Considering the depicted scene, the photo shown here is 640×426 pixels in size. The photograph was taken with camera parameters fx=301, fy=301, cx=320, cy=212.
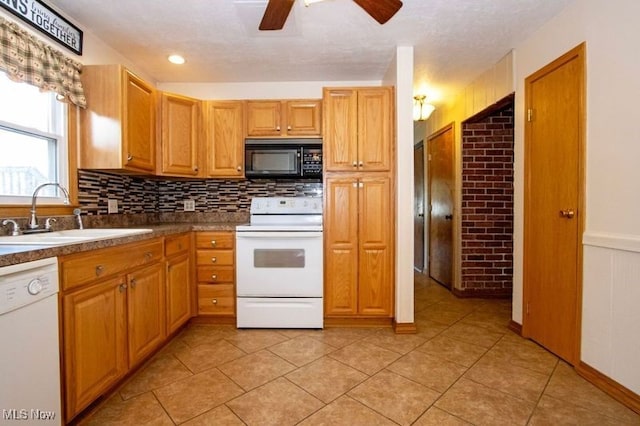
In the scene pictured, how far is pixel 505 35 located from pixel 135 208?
3.44m

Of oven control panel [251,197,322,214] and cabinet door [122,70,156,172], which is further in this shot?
oven control panel [251,197,322,214]

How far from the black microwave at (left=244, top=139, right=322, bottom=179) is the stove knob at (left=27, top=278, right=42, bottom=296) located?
1.87 m

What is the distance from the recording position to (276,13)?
1.55 metres

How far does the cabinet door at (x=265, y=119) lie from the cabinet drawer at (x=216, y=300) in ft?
4.81

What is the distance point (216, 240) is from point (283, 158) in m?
0.96

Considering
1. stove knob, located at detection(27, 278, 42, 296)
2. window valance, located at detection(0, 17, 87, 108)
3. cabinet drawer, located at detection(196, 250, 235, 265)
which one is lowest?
cabinet drawer, located at detection(196, 250, 235, 265)

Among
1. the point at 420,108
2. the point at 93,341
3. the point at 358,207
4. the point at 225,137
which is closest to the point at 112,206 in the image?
the point at 225,137

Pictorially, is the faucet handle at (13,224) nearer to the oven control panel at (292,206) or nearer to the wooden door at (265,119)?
the oven control panel at (292,206)

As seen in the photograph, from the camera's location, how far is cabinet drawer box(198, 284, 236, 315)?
264cm

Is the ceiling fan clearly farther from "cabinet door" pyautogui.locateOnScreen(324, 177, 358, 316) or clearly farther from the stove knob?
the stove knob

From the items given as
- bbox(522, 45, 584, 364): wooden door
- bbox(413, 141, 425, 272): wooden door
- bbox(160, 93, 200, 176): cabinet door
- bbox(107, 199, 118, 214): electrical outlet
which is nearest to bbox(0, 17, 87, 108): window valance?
bbox(160, 93, 200, 176): cabinet door

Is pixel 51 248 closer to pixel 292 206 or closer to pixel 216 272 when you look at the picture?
pixel 216 272

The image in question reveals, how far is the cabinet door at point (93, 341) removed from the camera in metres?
1.33

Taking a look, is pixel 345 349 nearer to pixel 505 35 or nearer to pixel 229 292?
pixel 229 292
